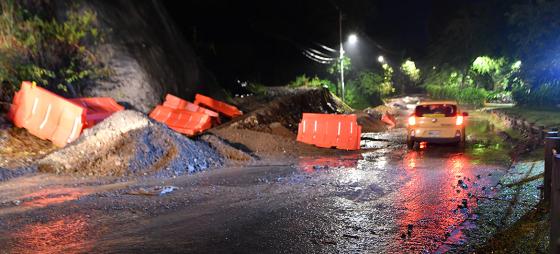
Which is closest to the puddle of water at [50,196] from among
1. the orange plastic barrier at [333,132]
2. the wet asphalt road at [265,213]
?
the wet asphalt road at [265,213]

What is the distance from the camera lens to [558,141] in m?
6.91

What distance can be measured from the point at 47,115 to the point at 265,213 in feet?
30.0

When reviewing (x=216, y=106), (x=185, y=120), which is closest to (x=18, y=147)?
(x=185, y=120)

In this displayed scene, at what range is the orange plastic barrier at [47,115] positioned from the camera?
1280 cm

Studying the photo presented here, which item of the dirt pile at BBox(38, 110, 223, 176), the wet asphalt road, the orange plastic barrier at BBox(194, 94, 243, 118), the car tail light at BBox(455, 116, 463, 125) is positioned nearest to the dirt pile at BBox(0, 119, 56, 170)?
the dirt pile at BBox(38, 110, 223, 176)

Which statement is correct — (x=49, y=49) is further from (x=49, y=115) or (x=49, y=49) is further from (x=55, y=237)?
(x=55, y=237)

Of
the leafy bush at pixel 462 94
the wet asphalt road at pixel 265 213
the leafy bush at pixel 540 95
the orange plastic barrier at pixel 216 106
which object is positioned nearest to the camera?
the wet asphalt road at pixel 265 213

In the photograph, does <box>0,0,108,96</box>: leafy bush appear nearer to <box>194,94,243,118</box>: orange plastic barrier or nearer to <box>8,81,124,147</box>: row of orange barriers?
<box>8,81,124,147</box>: row of orange barriers

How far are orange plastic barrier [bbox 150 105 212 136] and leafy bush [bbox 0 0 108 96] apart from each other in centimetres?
331

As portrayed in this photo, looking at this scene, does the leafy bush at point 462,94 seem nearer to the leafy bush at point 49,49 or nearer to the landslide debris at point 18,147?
the leafy bush at point 49,49

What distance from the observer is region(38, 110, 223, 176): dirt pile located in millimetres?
11031

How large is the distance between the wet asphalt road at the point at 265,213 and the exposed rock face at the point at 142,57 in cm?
974

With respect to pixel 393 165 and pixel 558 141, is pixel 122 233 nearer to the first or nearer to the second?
pixel 558 141

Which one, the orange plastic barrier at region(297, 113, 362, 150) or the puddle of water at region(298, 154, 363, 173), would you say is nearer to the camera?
the puddle of water at region(298, 154, 363, 173)
